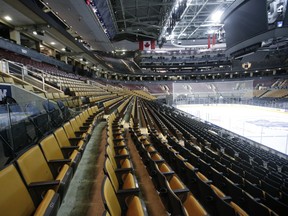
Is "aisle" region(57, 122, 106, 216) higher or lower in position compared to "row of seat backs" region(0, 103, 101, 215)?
lower

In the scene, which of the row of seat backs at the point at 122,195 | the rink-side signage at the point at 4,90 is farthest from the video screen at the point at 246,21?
the rink-side signage at the point at 4,90

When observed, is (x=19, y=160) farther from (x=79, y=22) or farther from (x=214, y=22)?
(x=214, y=22)

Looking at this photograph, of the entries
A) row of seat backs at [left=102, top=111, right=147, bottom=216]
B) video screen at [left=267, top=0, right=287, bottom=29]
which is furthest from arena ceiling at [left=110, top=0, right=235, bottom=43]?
row of seat backs at [left=102, top=111, right=147, bottom=216]

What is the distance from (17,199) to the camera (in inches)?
42.1

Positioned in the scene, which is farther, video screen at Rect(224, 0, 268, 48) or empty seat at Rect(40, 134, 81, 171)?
video screen at Rect(224, 0, 268, 48)

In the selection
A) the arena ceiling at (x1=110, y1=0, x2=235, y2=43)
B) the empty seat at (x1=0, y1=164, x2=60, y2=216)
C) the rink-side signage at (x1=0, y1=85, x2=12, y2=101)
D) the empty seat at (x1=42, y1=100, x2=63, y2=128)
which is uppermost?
the arena ceiling at (x1=110, y1=0, x2=235, y2=43)

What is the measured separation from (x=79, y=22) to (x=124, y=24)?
17.9 ft

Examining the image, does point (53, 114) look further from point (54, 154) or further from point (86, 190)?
point (86, 190)

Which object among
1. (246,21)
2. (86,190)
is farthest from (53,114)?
(246,21)

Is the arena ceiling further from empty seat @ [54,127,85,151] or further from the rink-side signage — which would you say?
empty seat @ [54,127,85,151]

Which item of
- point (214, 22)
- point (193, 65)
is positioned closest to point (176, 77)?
point (193, 65)

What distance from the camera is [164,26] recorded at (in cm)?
1228

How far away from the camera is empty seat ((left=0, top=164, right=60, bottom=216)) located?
3.24ft

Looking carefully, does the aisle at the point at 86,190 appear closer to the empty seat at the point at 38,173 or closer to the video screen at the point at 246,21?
the empty seat at the point at 38,173
